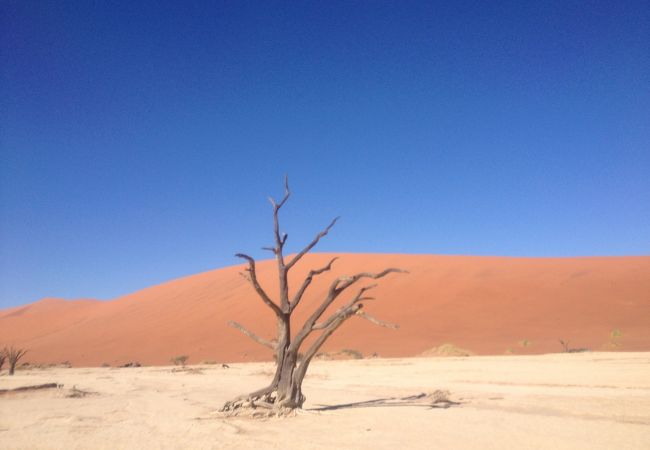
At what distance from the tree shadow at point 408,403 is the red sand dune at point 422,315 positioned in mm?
14677

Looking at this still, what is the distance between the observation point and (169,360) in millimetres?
28781

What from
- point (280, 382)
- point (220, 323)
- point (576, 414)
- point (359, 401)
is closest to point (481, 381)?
point (359, 401)

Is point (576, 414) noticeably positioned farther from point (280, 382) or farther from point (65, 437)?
point (65, 437)

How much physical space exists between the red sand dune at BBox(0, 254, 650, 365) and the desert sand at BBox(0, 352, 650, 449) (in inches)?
482

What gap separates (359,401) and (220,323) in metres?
29.7

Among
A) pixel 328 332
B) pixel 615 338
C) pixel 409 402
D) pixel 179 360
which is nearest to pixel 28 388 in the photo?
pixel 328 332

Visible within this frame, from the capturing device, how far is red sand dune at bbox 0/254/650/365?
85.1 ft

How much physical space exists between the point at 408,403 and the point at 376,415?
1.62 metres

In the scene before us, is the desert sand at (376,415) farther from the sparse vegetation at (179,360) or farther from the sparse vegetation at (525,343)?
the sparse vegetation at (179,360)

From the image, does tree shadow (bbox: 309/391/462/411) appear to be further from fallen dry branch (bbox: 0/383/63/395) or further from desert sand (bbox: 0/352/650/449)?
fallen dry branch (bbox: 0/383/63/395)

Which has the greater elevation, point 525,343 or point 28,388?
point 525,343

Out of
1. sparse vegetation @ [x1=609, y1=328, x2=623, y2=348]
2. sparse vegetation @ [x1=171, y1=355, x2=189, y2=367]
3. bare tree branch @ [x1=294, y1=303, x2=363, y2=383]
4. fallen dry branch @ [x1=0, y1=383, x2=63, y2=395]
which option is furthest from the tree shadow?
sparse vegetation @ [x1=171, y1=355, x2=189, y2=367]

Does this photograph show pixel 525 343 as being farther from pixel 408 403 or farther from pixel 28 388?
pixel 28 388

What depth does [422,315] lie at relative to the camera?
31.4 meters
